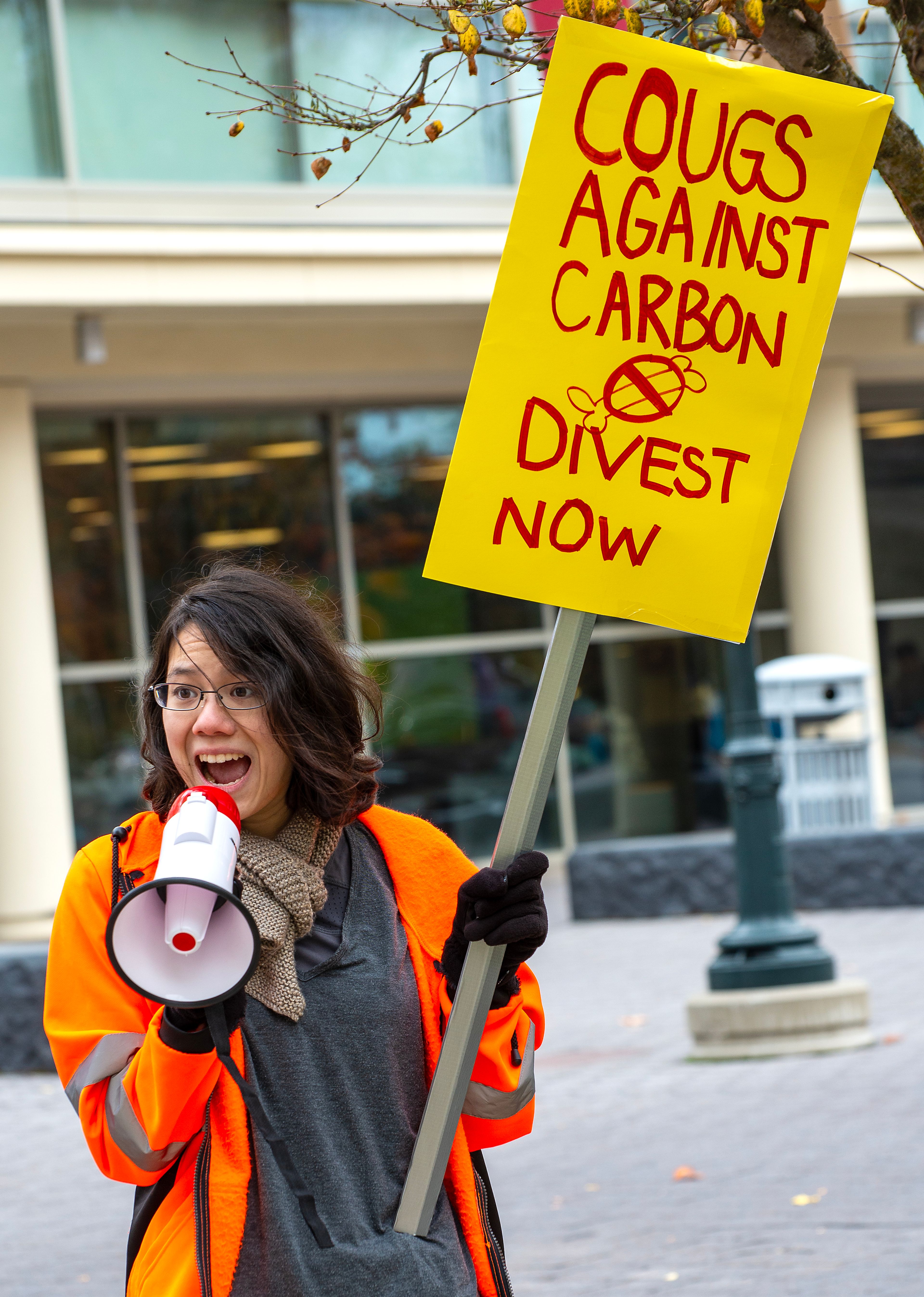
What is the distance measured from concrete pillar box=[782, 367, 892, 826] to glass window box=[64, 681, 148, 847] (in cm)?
639

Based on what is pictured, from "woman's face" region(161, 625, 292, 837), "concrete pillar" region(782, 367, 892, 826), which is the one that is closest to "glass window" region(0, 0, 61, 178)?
"concrete pillar" region(782, 367, 892, 826)

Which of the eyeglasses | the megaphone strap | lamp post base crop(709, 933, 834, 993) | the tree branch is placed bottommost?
lamp post base crop(709, 933, 834, 993)

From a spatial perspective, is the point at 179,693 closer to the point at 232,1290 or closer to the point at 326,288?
the point at 232,1290

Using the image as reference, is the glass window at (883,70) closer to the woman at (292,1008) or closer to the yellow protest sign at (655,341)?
the yellow protest sign at (655,341)

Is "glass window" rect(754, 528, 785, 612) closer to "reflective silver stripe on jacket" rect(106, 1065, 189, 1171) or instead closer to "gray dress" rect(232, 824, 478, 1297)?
"gray dress" rect(232, 824, 478, 1297)

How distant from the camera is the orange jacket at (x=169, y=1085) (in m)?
2.17

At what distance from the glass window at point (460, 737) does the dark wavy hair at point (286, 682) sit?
502 inches

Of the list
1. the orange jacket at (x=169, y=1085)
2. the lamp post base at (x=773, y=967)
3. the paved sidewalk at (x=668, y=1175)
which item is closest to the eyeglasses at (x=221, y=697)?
the orange jacket at (x=169, y=1085)

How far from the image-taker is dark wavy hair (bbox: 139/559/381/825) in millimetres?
2436

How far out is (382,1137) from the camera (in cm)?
232

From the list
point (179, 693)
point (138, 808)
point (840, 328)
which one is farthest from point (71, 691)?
point (179, 693)

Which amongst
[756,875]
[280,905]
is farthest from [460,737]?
[280,905]

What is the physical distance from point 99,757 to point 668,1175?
8.82 meters

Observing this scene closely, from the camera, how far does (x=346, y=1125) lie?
2.29 metres
